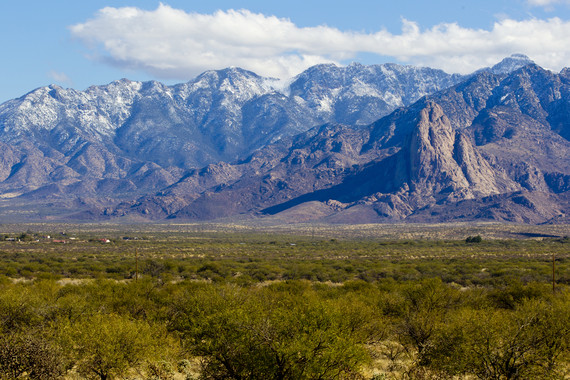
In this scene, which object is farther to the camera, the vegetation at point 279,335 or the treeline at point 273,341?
the vegetation at point 279,335

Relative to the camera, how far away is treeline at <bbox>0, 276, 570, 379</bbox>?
2702cm

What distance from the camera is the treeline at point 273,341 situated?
88.6 ft

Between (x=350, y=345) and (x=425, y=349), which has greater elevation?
(x=350, y=345)

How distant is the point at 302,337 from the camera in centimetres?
2655

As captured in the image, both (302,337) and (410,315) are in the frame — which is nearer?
(302,337)

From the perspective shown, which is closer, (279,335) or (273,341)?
(273,341)

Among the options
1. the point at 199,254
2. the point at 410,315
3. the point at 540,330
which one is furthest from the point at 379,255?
the point at 540,330

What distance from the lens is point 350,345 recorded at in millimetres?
26859

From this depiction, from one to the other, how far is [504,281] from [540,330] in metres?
39.7

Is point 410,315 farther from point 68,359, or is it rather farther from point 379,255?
point 379,255

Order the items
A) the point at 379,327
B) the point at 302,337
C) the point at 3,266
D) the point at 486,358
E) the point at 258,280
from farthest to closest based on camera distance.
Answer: the point at 3,266, the point at 258,280, the point at 379,327, the point at 486,358, the point at 302,337

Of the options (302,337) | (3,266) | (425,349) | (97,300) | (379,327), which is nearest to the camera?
(302,337)

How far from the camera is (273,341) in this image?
2656 centimetres

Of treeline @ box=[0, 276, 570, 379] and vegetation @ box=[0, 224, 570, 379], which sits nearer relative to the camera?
treeline @ box=[0, 276, 570, 379]
